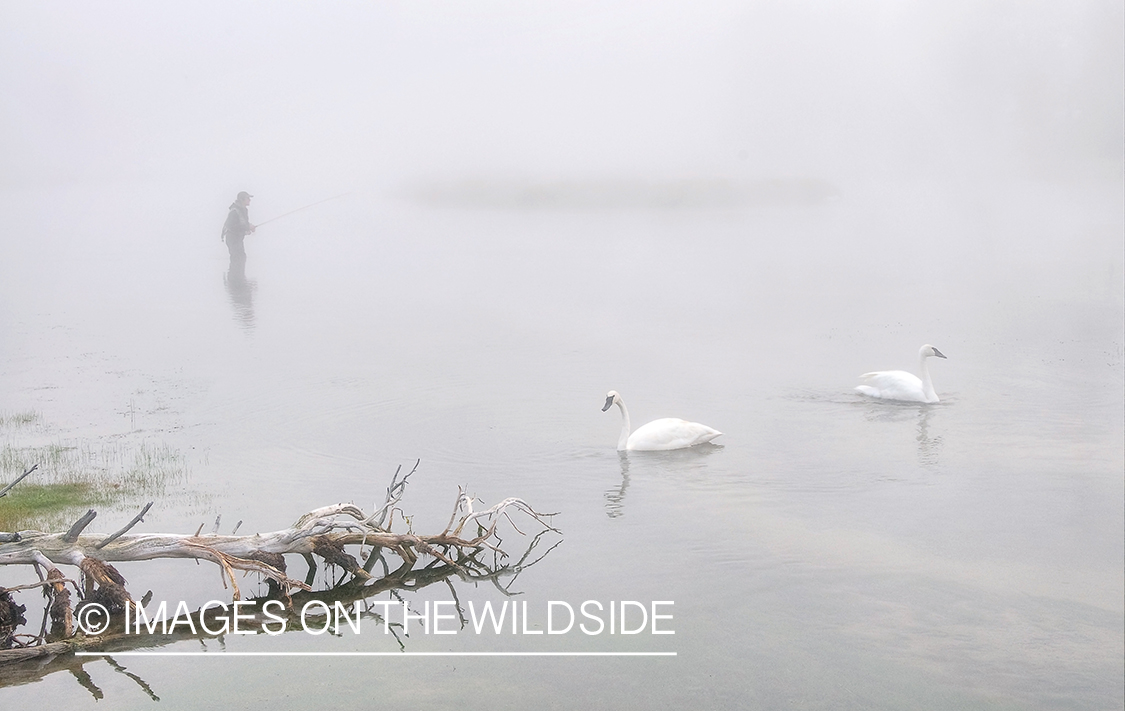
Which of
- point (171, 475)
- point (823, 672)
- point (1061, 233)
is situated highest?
point (1061, 233)

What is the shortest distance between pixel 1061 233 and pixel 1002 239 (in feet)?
12.1

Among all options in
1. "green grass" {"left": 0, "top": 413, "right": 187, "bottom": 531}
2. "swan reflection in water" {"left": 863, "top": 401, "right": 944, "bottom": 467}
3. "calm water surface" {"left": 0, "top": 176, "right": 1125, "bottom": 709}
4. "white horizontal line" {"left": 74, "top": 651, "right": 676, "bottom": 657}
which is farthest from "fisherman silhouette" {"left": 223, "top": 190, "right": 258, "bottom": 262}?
"white horizontal line" {"left": 74, "top": 651, "right": 676, "bottom": 657}

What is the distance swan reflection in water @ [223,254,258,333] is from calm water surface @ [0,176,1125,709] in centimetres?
32

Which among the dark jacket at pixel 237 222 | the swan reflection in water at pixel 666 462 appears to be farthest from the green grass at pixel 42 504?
the dark jacket at pixel 237 222

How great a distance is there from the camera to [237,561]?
28.9ft

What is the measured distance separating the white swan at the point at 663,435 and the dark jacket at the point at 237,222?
17.7 m

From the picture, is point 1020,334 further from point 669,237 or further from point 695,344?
point 669,237

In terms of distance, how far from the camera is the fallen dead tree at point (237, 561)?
27.3ft

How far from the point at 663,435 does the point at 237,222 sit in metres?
18.9

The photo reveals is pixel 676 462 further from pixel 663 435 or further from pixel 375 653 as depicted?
pixel 375 653

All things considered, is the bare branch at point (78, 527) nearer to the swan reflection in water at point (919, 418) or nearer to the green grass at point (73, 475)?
the green grass at point (73, 475)

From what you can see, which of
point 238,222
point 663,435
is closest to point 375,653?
point 663,435

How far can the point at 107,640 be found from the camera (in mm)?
8336

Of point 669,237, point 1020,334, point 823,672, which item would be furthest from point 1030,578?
point 669,237
